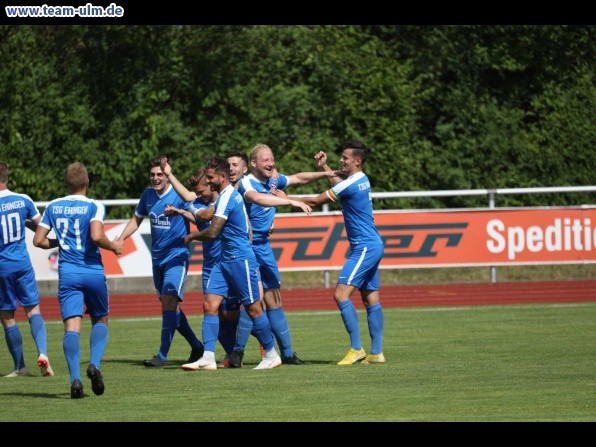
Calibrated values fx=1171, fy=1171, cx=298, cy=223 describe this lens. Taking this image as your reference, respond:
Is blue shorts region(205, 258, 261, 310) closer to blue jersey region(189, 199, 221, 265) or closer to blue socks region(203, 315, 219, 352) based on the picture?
blue socks region(203, 315, 219, 352)

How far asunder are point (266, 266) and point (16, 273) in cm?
256

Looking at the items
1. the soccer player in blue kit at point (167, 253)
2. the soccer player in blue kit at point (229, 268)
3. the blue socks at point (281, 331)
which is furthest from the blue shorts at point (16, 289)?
the blue socks at point (281, 331)

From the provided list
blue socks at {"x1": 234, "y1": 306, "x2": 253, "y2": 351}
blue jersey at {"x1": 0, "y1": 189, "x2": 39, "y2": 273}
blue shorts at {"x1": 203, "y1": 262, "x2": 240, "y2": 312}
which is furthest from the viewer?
blue shorts at {"x1": 203, "y1": 262, "x2": 240, "y2": 312}

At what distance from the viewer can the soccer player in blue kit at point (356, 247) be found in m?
11.9

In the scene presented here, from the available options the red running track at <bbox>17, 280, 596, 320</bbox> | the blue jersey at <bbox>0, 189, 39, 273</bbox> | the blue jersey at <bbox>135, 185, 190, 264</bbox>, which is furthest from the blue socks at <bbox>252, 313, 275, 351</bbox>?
the red running track at <bbox>17, 280, 596, 320</bbox>

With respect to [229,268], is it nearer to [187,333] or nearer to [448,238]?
[187,333]

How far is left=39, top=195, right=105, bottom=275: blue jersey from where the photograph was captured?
995 cm

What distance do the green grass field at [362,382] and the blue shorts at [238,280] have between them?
0.77m

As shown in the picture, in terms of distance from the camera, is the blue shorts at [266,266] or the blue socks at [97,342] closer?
the blue socks at [97,342]

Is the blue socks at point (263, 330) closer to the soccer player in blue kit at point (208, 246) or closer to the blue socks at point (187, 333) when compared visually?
the soccer player in blue kit at point (208, 246)

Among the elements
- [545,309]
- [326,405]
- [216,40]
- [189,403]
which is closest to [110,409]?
[189,403]

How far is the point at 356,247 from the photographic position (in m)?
12.1

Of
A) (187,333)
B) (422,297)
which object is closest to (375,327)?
(187,333)

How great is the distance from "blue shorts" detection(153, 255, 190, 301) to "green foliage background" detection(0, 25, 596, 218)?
1268 cm
